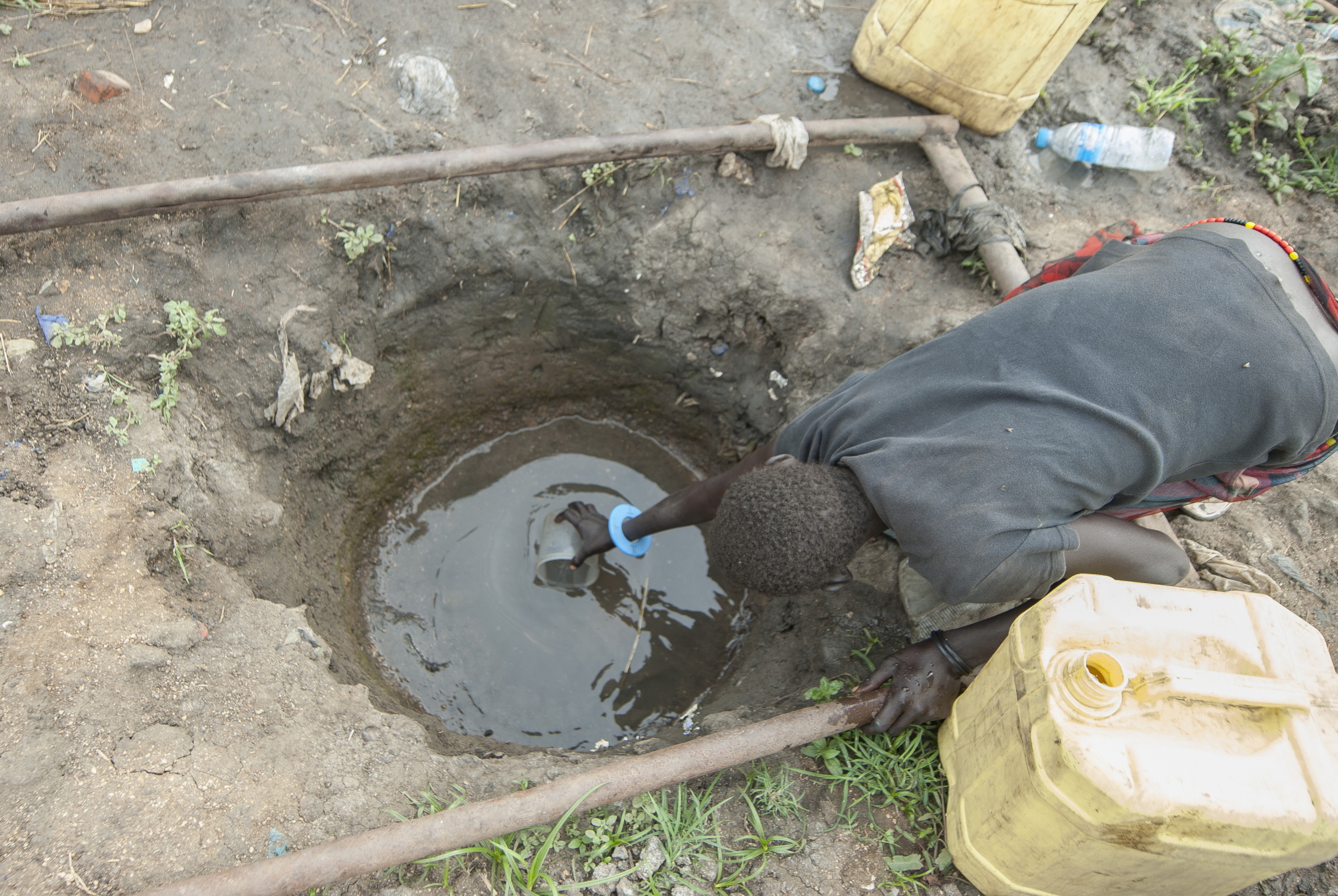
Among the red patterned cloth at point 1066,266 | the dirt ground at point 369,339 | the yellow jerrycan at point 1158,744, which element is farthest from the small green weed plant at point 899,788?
the red patterned cloth at point 1066,266

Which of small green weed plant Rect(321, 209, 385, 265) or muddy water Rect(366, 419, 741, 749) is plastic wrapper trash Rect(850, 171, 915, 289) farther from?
small green weed plant Rect(321, 209, 385, 265)

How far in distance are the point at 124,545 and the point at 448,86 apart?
1841mm

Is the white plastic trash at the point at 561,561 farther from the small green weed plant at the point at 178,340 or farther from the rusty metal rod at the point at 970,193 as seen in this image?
the rusty metal rod at the point at 970,193

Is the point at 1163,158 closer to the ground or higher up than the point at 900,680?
higher up

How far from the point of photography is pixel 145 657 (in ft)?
5.79

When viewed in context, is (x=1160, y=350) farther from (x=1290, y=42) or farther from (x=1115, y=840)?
(x=1290, y=42)

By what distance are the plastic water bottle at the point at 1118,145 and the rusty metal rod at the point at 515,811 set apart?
244 cm

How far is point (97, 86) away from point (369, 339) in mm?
1138

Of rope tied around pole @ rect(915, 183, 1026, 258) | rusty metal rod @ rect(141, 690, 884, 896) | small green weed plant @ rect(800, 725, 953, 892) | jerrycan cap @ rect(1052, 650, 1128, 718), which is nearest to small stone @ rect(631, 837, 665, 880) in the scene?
rusty metal rod @ rect(141, 690, 884, 896)

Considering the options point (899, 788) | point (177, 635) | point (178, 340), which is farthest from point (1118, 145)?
point (177, 635)

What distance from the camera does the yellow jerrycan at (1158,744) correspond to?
3.93 feet

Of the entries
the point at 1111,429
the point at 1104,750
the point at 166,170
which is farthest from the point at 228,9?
the point at 1104,750

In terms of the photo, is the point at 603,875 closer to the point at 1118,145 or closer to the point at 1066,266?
the point at 1066,266

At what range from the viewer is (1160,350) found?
1.49 m
